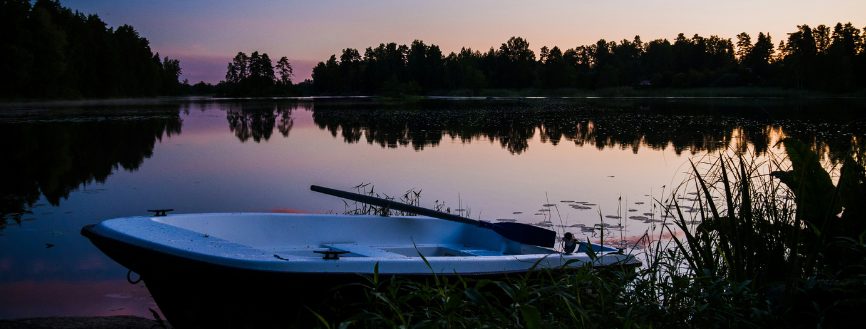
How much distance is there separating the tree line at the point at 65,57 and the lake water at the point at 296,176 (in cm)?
3693

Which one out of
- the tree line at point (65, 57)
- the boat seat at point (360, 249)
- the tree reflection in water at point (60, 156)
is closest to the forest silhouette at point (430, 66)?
the tree line at point (65, 57)

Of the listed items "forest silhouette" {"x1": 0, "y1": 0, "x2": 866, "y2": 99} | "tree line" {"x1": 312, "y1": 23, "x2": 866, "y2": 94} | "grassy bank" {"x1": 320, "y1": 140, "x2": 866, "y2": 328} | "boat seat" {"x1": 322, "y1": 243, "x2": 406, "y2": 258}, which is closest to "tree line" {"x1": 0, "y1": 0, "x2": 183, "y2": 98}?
"forest silhouette" {"x1": 0, "y1": 0, "x2": 866, "y2": 99}

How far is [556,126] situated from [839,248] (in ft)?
→ 85.6

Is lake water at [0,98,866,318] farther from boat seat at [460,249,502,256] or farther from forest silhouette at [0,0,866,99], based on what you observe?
forest silhouette at [0,0,866,99]

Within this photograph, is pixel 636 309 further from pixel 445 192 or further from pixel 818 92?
pixel 818 92

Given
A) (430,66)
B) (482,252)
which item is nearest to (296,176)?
(482,252)

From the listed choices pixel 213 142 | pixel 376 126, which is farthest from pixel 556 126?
pixel 213 142

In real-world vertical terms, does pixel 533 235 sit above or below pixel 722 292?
below

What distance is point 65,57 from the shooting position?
69188 mm

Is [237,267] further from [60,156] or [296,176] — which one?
[60,156]

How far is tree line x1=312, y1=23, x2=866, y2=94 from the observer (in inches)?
3329

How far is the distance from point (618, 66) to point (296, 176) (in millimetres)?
120051

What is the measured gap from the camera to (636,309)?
3818 millimetres

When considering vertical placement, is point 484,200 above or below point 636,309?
below
